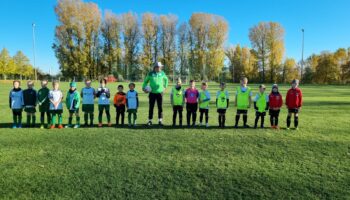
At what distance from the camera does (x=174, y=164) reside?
5.54 metres

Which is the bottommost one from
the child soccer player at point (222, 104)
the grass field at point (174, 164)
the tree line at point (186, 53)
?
the grass field at point (174, 164)

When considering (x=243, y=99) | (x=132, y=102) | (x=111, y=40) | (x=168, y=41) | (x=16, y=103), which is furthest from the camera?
(x=168, y=41)

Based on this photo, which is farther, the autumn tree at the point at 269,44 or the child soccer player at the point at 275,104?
the autumn tree at the point at 269,44

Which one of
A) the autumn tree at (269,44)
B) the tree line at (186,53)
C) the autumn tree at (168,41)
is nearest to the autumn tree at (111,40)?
the tree line at (186,53)

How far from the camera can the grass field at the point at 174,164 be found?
4.45m

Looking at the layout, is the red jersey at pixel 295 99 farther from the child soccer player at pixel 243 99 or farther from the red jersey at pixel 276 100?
the child soccer player at pixel 243 99

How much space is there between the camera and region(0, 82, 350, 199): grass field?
445 centimetres

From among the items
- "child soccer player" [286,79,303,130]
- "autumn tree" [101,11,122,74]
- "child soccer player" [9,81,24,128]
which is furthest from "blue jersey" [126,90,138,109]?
"autumn tree" [101,11,122,74]

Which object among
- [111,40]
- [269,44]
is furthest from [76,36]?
[269,44]

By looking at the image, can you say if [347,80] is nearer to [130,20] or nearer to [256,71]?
[256,71]

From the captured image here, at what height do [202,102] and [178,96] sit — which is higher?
[178,96]

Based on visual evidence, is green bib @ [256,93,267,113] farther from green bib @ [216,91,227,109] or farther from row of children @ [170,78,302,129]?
green bib @ [216,91,227,109]

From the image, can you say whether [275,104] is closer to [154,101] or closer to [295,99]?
[295,99]

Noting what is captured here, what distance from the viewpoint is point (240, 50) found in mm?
75562
